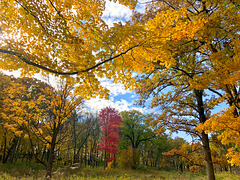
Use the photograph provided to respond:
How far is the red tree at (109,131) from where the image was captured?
15359 millimetres

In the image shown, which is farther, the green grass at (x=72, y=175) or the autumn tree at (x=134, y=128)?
the autumn tree at (x=134, y=128)

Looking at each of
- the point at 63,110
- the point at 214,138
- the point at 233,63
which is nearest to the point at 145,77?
the point at 233,63

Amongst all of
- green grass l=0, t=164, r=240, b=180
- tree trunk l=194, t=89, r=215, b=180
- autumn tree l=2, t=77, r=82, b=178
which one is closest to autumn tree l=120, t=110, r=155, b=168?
green grass l=0, t=164, r=240, b=180

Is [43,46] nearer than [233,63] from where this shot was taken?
Yes

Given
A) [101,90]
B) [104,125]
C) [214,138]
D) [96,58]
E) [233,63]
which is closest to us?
[96,58]

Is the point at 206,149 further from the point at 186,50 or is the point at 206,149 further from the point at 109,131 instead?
the point at 109,131

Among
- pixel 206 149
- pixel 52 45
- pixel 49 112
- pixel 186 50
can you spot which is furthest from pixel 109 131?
pixel 52 45

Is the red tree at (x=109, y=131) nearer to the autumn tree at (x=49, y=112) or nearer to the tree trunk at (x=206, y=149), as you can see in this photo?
the tree trunk at (x=206, y=149)

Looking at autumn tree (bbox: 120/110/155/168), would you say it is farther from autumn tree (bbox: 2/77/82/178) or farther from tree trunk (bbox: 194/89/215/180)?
autumn tree (bbox: 2/77/82/178)

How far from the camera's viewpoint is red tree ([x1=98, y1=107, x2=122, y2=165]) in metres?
15.4

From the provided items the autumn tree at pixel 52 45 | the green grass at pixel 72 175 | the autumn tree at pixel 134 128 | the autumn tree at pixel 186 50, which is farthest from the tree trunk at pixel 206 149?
the autumn tree at pixel 134 128

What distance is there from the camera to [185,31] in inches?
111

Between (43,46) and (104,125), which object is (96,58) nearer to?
(43,46)

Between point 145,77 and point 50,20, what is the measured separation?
5.23 metres
